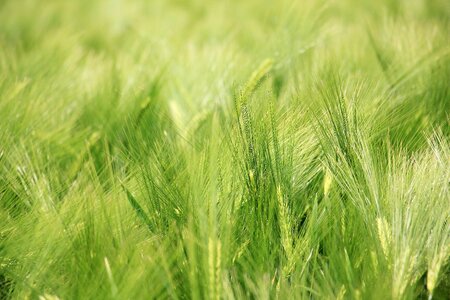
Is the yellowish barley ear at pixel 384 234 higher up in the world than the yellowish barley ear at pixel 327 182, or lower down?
lower down

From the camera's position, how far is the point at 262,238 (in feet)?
1.53

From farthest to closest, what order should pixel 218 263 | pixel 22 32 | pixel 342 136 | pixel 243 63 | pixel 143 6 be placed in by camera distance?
pixel 143 6 → pixel 22 32 → pixel 243 63 → pixel 342 136 → pixel 218 263

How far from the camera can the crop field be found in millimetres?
424

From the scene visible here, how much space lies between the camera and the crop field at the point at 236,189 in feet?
1.39

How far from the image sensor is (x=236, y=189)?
0.50m

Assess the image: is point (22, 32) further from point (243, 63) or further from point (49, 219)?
point (49, 219)

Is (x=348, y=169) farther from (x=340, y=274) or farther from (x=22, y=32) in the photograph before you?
(x=22, y=32)

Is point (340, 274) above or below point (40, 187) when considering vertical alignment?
below

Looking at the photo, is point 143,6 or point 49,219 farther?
point 143,6

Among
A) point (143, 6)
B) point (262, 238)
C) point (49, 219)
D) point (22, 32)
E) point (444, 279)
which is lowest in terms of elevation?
point (444, 279)

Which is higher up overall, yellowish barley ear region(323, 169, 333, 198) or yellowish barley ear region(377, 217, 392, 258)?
yellowish barley ear region(323, 169, 333, 198)

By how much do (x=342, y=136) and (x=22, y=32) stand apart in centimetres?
124

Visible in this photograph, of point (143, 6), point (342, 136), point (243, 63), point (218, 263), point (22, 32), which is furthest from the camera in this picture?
point (143, 6)

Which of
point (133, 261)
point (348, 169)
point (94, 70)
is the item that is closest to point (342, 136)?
point (348, 169)
